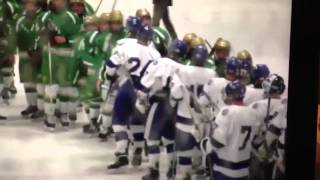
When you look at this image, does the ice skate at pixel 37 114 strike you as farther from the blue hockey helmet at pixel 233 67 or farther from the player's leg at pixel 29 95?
the blue hockey helmet at pixel 233 67

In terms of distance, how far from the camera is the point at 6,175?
1368 mm

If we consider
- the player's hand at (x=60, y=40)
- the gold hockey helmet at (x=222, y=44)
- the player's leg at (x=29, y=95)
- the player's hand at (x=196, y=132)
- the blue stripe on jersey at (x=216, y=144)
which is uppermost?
the player's hand at (x=60, y=40)

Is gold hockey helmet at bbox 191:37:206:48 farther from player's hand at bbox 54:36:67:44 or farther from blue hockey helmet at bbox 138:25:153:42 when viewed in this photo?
player's hand at bbox 54:36:67:44

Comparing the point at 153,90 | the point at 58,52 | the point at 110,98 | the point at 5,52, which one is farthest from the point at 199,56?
the point at 5,52

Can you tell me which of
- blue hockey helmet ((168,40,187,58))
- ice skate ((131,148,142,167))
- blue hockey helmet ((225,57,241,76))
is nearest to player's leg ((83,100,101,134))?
ice skate ((131,148,142,167))

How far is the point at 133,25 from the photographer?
134 cm

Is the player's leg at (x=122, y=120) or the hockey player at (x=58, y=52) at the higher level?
the hockey player at (x=58, y=52)

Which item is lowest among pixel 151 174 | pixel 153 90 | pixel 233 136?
pixel 151 174

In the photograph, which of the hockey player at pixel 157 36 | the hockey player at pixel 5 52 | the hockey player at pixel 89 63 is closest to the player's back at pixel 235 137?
the hockey player at pixel 157 36

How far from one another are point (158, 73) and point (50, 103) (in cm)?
29

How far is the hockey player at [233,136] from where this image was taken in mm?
1311

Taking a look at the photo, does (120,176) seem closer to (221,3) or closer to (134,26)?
(134,26)

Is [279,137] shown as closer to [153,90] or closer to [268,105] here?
[268,105]

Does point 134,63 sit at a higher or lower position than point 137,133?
higher
